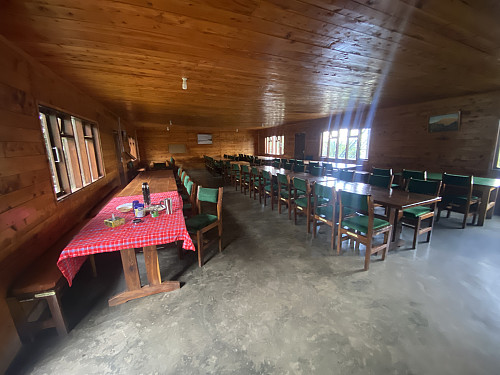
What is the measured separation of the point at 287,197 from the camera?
12.5ft

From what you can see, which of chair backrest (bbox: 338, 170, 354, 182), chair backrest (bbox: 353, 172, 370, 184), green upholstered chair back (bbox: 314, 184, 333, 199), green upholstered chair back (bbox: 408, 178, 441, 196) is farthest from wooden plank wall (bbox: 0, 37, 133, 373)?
green upholstered chair back (bbox: 408, 178, 441, 196)

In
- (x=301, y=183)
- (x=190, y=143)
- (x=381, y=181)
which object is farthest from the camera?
(x=190, y=143)

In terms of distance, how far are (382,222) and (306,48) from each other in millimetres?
2027

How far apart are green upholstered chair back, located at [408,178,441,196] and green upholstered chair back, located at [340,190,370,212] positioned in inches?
53.2

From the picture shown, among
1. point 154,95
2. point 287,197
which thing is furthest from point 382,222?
point 154,95

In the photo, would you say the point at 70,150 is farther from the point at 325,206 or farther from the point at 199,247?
the point at 325,206

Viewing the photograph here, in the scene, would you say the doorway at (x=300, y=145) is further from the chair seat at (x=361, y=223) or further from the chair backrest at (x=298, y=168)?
the chair seat at (x=361, y=223)

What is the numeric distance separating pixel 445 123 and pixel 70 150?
6.84 meters

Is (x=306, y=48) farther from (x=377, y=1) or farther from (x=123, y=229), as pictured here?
(x=123, y=229)

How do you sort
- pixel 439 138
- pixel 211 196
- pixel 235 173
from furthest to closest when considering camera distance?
pixel 235 173 → pixel 439 138 → pixel 211 196

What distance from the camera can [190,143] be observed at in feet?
38.8

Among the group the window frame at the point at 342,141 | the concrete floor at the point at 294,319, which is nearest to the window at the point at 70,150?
the concrete floor at the point at 294,319

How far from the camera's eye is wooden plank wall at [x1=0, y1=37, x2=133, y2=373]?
1386 mm

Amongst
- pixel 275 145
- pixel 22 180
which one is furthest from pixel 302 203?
pixel 275 145
